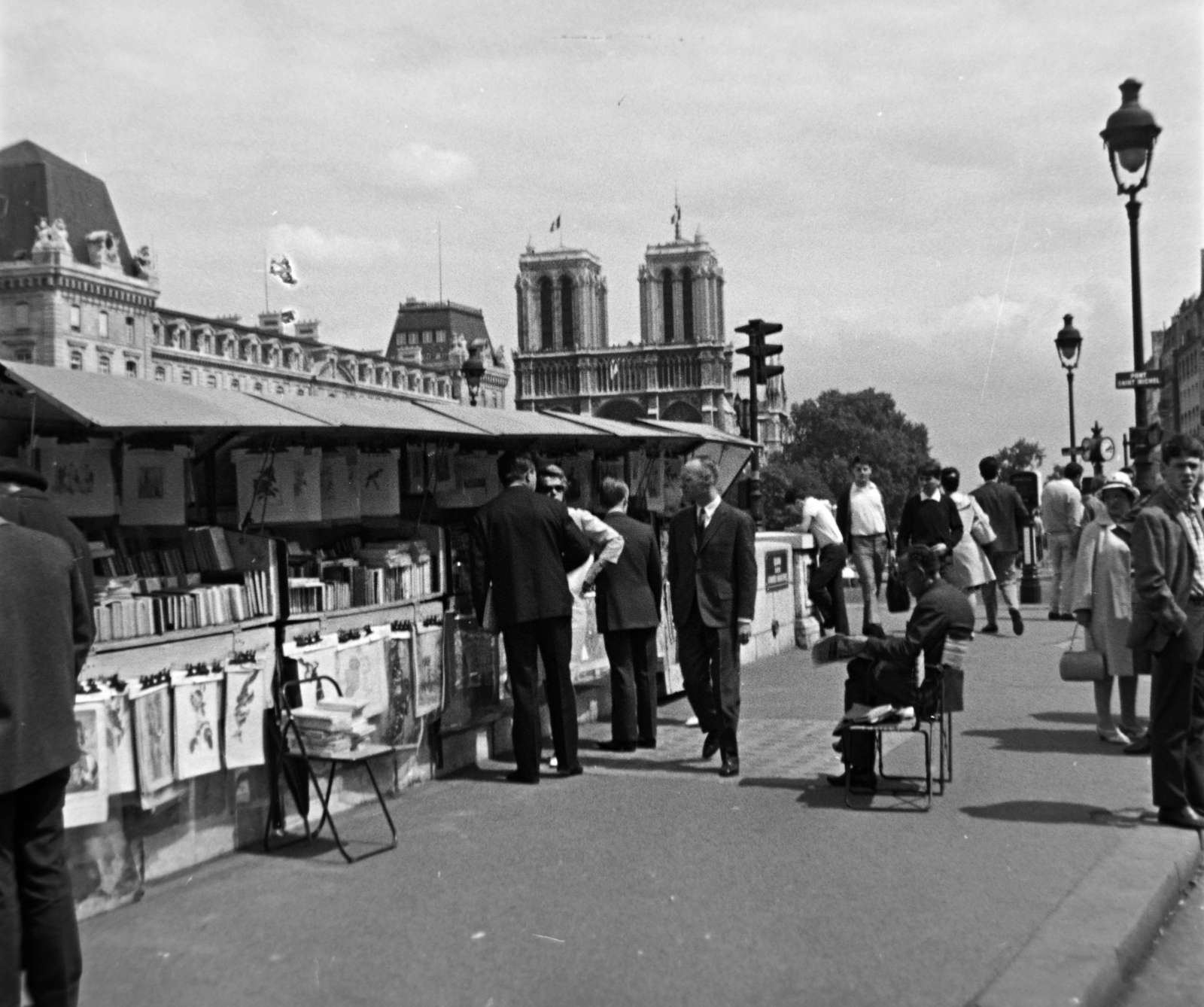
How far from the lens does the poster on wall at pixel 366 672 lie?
289 inches

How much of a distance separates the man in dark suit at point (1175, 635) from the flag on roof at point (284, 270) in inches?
1119

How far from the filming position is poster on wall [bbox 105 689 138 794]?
5.80 metres

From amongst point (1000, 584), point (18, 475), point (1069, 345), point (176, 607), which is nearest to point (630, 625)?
point (176, 607)

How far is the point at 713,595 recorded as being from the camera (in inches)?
332

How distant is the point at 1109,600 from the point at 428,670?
13.6 feet

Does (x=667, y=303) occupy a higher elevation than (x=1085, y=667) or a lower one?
higher

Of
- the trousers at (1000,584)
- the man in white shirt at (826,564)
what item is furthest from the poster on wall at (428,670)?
the trousers at (1000,584)

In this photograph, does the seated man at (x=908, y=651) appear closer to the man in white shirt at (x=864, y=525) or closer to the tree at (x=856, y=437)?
the man in white shirt at (x=864, y=525)

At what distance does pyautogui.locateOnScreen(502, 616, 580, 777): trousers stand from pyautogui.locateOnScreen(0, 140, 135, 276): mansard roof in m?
107

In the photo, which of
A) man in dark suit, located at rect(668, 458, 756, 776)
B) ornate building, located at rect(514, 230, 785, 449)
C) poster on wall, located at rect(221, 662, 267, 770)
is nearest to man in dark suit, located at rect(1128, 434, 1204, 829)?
man in dark suit, located at rect(668, 458, 756, 776)

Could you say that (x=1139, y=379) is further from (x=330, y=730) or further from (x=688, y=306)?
(x=688, y=306)

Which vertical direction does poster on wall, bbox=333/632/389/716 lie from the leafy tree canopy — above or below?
below

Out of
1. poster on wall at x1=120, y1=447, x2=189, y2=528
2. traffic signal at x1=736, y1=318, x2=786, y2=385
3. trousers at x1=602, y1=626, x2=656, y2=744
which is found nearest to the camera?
poster on wall at x1=120, y1=447, x2=189, y2=528

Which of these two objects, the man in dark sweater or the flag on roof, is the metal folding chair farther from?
the flag on roof
